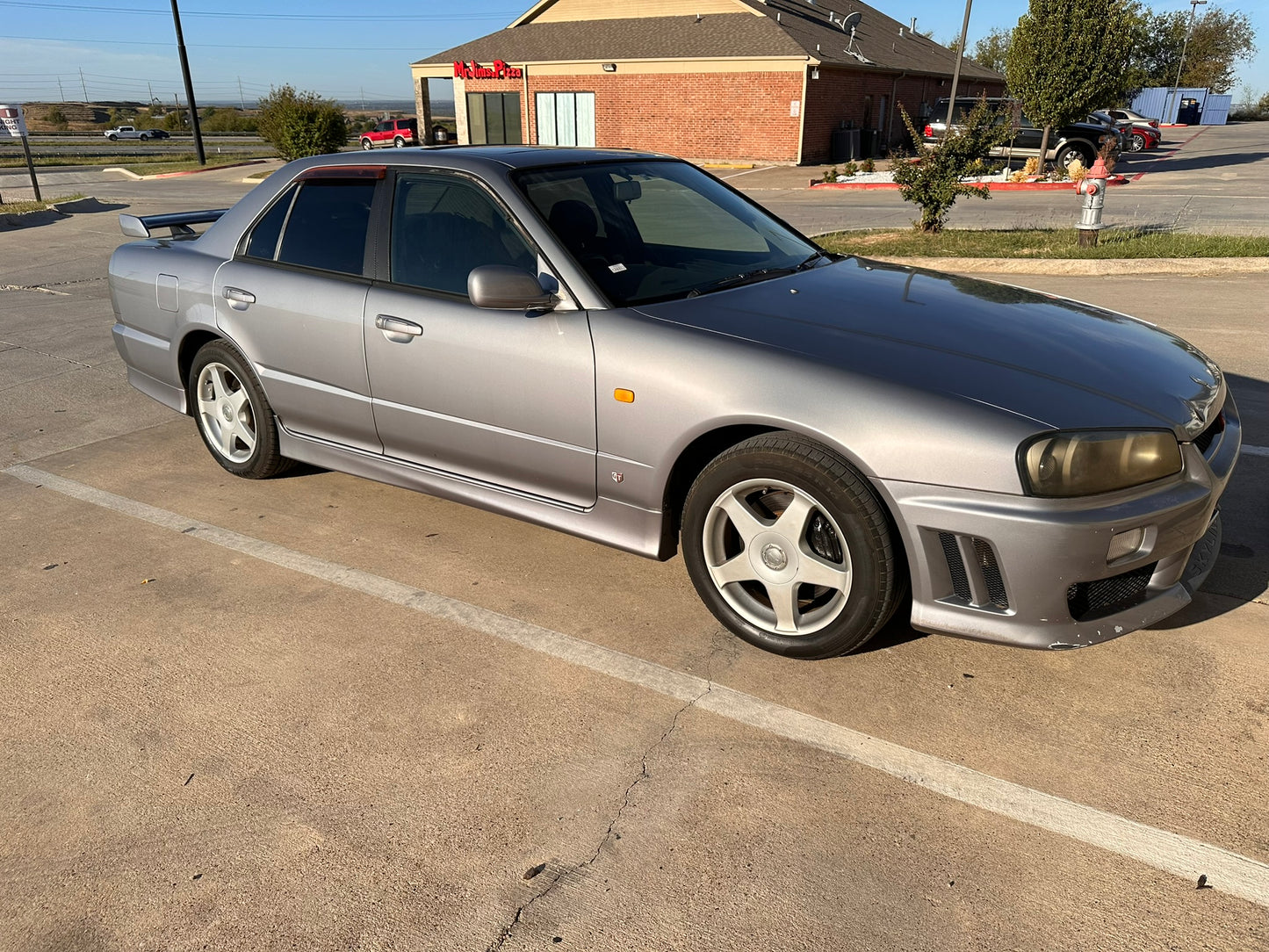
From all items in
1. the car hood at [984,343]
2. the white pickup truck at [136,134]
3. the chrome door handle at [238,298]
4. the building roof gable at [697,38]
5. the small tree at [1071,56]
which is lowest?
the white pickup truck at [136,134]

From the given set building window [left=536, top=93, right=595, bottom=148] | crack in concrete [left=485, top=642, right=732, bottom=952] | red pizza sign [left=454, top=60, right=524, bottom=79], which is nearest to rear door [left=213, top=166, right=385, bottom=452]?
crack in concrete [left=485, top=642, right=732, bottom=952]

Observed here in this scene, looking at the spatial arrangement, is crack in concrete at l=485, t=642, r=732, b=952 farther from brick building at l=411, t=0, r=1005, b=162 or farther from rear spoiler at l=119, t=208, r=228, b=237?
brick building at l=411, t=0, r=1005, b=162

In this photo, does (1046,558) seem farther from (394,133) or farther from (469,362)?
(394,133)

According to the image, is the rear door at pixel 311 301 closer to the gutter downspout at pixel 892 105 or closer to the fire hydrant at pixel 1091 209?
the fire hydrant at pixel 1091 209

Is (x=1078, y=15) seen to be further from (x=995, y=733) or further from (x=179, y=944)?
(x=179, y=944)

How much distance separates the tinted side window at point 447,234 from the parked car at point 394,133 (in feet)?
130

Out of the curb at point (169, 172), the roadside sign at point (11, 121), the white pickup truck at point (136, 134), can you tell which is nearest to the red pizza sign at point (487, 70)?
the curb at point (169, 172)

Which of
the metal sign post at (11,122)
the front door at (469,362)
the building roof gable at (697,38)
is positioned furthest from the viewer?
the building roof gable at (697,38)

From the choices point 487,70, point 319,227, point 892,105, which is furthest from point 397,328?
point 892,105

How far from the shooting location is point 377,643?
3.45 metres

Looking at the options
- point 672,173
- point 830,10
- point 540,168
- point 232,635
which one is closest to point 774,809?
point 232,635

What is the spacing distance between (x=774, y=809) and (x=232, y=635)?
6.88ft

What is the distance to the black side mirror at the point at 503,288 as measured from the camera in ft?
11.2

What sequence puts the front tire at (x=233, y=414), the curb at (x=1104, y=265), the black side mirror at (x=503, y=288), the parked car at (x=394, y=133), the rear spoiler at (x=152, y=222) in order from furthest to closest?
the parked car at (x=394, y=133), the curb at (x=1104, y=265), the rear spoiler at (x=152, y=222), the front tire at (x=233, y=414), the black side mirror at (x=503, y=288)
